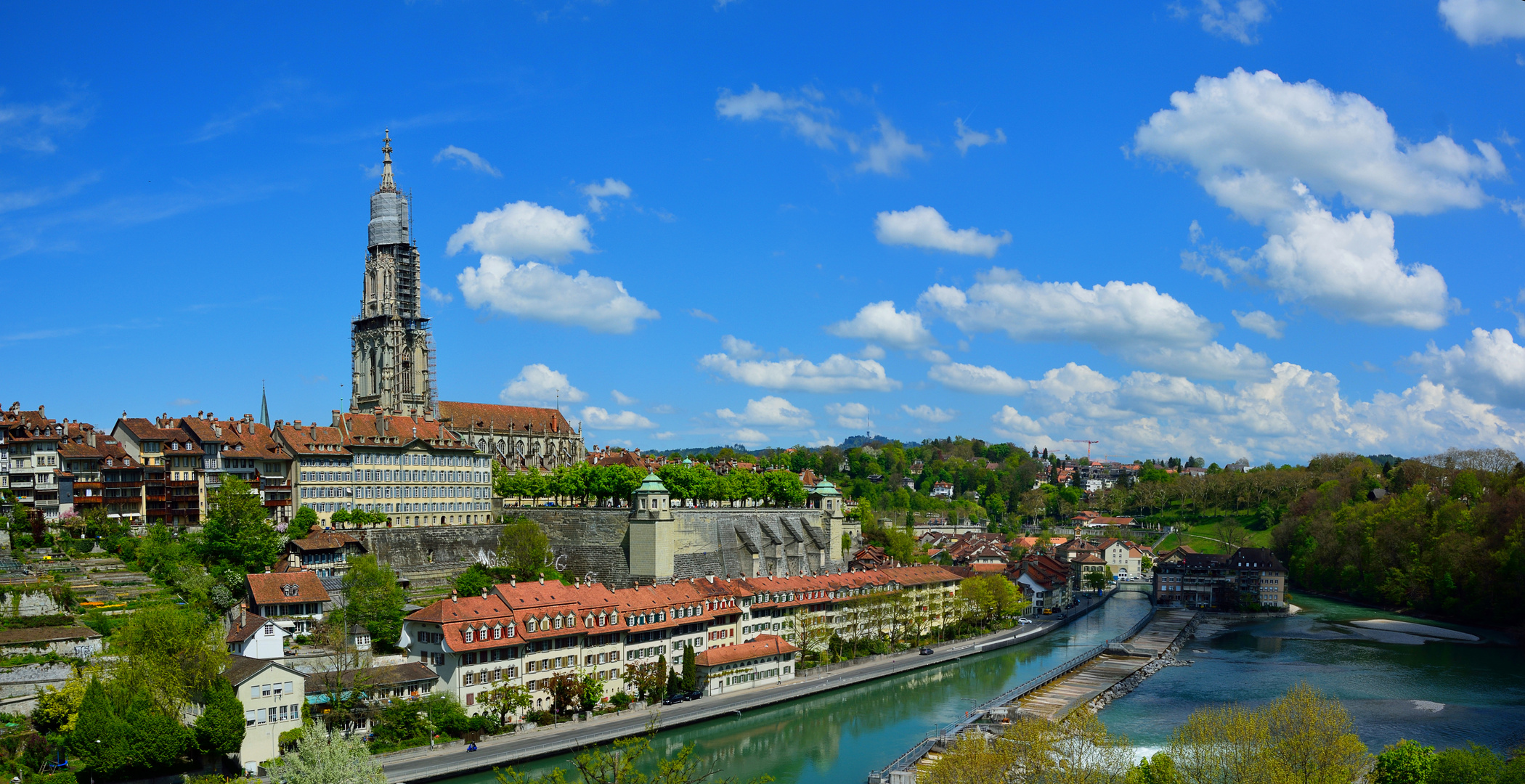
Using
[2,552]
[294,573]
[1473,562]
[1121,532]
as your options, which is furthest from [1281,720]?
[1121,532]

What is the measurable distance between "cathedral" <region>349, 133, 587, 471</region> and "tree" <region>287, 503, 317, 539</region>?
31.0m

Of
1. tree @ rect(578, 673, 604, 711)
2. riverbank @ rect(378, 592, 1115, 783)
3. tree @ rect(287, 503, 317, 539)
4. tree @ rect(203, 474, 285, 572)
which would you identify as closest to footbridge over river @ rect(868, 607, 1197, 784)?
riverbank @ rect(378, 592, 1115, 783)

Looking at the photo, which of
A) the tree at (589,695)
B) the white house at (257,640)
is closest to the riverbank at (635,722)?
the tree at (589,695)

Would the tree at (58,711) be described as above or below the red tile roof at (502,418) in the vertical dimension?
below

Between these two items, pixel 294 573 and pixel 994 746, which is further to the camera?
pixel 294 573

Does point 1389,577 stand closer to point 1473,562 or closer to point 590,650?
point 1473,562

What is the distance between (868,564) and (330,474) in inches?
1562

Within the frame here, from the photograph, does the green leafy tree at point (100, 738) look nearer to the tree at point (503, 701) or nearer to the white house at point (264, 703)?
the white house at point (264, 703)

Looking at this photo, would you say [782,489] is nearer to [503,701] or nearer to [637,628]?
[637,628]

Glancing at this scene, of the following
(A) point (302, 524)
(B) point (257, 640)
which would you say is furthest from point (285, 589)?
(A) point (302, 524)

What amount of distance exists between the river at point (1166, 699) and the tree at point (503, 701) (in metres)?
3.71

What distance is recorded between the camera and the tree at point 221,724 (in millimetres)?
37250

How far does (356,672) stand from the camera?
140ft

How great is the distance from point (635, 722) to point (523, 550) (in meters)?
19.0
